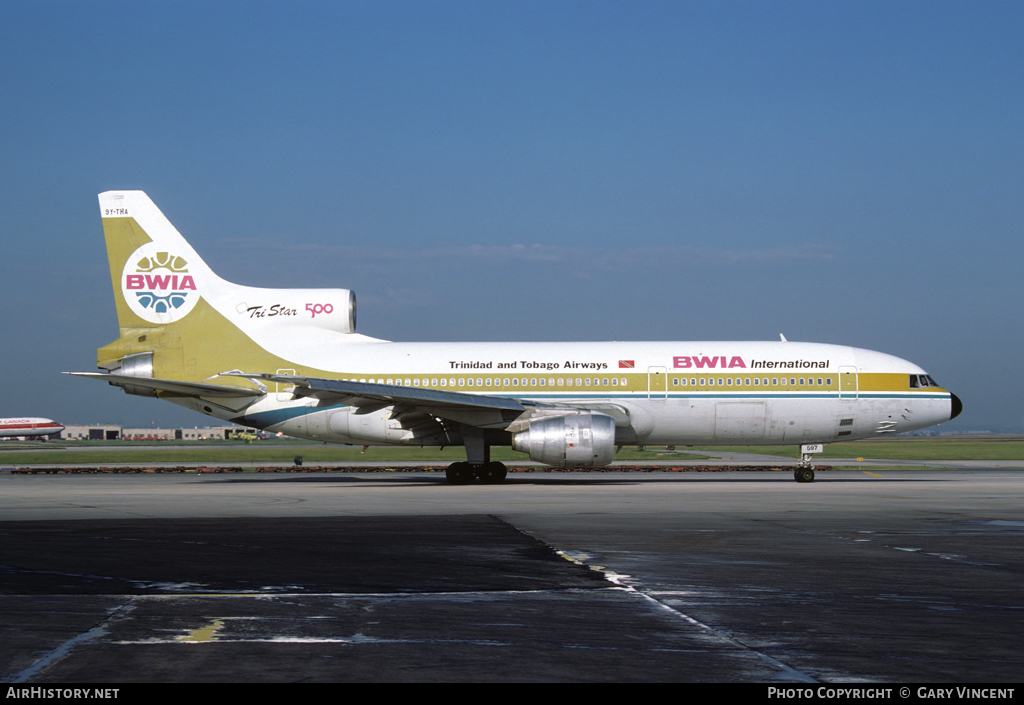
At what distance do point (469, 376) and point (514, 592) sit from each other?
67.1ft

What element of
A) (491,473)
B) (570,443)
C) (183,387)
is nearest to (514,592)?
(570,443)

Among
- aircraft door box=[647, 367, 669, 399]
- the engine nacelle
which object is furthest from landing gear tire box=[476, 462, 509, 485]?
aircraft door box=[647, 367, 669, 399]

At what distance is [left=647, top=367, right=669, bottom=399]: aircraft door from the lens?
29062 millimetres

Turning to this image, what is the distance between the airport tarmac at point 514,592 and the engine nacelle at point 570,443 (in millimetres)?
6011

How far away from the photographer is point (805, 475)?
28.8 meters

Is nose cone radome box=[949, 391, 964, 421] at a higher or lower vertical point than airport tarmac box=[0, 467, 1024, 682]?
higher

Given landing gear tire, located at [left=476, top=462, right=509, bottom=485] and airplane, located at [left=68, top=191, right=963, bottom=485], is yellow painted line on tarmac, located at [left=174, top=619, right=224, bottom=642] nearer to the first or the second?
airplane, located at [left=68, top=191, right=963, bottom=485]

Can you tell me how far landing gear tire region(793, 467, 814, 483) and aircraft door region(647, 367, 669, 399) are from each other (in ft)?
15.3

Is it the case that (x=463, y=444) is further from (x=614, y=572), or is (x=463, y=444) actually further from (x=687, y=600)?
(x=687, y=600)

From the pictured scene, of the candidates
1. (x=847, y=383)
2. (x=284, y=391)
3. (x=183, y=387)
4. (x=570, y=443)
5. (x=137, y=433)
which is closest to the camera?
(x=570, y=443)

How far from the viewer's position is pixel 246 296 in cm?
3061

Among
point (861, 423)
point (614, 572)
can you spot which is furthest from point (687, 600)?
point (861, 423)

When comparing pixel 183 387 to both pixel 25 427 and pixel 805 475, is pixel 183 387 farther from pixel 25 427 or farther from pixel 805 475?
pixel 25 427

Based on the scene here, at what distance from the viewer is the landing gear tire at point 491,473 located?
28891mm
